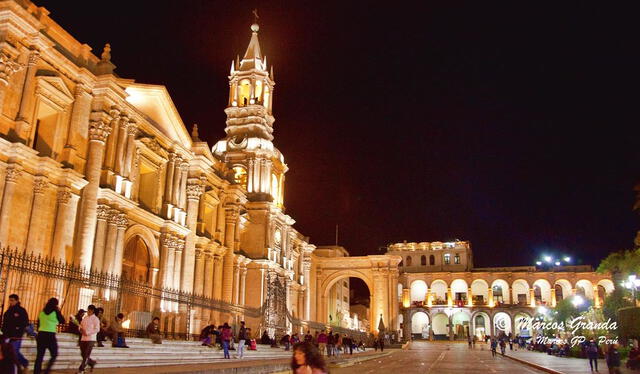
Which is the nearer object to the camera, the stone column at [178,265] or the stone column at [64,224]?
the stone column at [64,224]

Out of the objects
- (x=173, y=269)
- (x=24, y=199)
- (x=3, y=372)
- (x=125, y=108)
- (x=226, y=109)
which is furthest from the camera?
(x=226, y=109)

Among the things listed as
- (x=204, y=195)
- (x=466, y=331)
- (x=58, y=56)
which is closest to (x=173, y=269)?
(x=204, y=195)

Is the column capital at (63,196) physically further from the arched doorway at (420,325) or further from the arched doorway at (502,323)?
the arched doorway at (502,323)

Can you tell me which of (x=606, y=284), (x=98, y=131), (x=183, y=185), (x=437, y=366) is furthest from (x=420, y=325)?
(x=98, y=131)

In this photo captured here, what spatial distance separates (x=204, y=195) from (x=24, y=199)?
1403cm

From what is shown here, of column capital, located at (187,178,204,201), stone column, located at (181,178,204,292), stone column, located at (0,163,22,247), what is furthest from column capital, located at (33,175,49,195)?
column capital, located at (187,178,204,201)

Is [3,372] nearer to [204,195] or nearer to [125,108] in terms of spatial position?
[125,108]

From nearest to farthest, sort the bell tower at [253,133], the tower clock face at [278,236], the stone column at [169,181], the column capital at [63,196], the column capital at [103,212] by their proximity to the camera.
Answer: the column capital at [63,196]
the column capital at [103,212]
the stone column at [169,181]
the bell tower at [253,133]
the tower clock face at [278,236]

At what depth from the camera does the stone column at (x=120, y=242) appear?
24172 mm

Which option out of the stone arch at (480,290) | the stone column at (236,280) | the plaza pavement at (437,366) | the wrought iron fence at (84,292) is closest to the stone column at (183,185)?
the wrought iron fence at (84,292)

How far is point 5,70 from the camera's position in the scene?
19.0m

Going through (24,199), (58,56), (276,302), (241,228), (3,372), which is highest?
(58,56)

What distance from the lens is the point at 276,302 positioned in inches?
1412

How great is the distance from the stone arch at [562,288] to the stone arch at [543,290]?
3.25 ft
